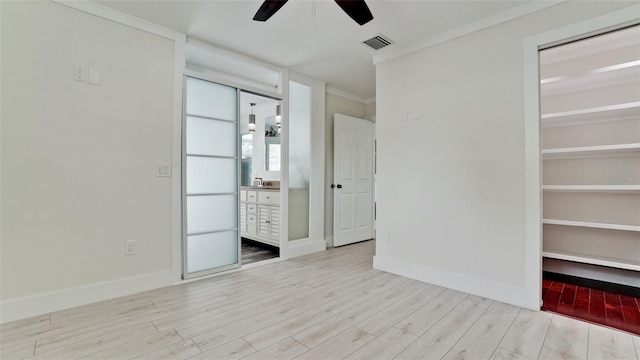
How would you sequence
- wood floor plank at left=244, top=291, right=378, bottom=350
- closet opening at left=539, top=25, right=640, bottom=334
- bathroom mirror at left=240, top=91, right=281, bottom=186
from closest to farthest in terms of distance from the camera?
1. wood floor plank at left=244, top=291, right=378, bottom=350
2. closet opening at left=539, top=25, right=640, bottom=334
3. bathroom mirror at left=240, top=91, right=281, bottom=186

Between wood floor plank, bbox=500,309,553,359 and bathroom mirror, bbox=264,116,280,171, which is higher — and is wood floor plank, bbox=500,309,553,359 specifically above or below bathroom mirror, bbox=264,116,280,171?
below

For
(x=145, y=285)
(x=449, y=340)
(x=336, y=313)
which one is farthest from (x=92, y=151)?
(x=449, y=340)

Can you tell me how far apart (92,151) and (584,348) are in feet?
12.8

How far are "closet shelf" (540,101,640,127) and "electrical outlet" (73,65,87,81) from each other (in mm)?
4021

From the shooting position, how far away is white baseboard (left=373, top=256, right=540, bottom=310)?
237 cm

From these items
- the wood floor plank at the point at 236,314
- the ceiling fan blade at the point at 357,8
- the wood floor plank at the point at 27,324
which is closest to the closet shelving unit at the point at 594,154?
the ceiling fan blade at the point at 357,8

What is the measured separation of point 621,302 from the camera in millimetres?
2479

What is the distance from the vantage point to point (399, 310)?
91.0 inches

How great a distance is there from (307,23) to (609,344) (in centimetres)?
335

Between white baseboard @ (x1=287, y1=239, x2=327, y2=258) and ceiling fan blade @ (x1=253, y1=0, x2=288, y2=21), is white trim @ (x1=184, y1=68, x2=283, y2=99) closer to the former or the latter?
ceiling fan blade @ (x1=253, y1=0, x2=288, y2=21)

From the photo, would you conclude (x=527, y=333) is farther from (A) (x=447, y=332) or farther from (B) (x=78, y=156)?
(B) (x=78, y=156)

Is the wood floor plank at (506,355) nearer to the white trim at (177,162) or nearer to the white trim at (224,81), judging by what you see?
the white trim at (177,162)

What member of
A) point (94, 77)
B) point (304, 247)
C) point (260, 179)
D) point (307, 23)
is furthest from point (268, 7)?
point (260, 179)

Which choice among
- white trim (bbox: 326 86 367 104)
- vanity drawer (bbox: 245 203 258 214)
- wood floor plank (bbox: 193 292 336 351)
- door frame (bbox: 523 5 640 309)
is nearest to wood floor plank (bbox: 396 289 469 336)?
door frame (bbox: 523 5 640 309)
